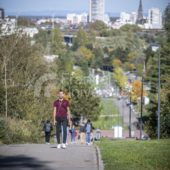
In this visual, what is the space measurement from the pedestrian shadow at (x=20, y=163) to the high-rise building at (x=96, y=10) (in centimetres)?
15691

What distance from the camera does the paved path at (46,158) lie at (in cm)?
988

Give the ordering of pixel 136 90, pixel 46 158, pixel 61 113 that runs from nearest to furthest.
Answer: pixel 46 158, pixel 61 113, pixel 136 90

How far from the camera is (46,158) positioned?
35.5 ft

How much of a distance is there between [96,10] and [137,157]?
537 ft

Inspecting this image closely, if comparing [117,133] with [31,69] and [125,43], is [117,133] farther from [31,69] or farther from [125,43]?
[125,43]

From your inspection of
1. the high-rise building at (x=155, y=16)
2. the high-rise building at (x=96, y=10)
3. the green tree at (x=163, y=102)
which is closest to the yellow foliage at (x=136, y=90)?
the high-rise building at (x=155, y=16)

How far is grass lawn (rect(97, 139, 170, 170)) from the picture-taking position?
976 cm

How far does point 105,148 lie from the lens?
41.1 feet

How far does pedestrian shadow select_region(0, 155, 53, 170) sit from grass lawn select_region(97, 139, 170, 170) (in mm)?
1093

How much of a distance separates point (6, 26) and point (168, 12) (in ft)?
157

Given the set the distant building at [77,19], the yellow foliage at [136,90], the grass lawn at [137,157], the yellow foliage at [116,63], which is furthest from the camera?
the distant building at [77,19]

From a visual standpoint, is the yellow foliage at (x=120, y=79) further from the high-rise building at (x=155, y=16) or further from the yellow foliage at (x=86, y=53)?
the yellow foliage at (x=86, y=53)

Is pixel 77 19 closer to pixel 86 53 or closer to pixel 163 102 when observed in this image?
pixel 86 53

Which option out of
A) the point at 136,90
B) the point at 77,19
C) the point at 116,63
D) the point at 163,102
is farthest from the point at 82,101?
the point at 77,19
